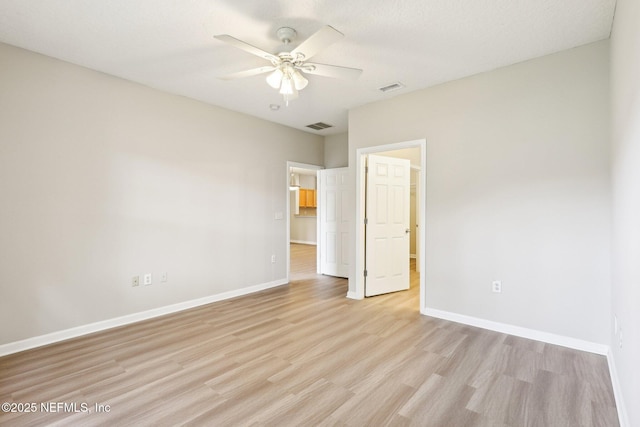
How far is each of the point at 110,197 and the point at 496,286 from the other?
4.14m

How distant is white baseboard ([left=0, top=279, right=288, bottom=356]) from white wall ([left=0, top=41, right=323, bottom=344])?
0.05 metres

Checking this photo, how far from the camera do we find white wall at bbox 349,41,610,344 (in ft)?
→ 8.87

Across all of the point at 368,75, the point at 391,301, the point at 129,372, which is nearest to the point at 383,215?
the point at 391,301

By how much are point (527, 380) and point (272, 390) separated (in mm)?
1835

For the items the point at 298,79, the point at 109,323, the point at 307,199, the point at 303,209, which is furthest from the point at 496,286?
the point at 303,209

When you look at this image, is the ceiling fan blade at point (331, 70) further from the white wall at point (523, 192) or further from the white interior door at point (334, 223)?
the white interior door at point (334, 223)

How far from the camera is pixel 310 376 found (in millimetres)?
2320

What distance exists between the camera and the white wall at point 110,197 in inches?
109

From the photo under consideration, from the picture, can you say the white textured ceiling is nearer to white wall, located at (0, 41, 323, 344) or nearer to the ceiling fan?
the ceiling fan

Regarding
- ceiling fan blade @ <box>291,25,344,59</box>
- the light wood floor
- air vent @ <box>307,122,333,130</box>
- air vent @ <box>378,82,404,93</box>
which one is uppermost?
air vent @ <box>307,122,333,130</box>

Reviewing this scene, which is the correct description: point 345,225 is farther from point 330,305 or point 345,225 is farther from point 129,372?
point 129,372

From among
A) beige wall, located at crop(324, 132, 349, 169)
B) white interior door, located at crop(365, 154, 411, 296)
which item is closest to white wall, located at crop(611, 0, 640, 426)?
white interior door, located at crop(365, 154, 411, 296)

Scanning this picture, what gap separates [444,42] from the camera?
2.68 metres

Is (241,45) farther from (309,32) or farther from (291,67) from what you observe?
(309,32)
